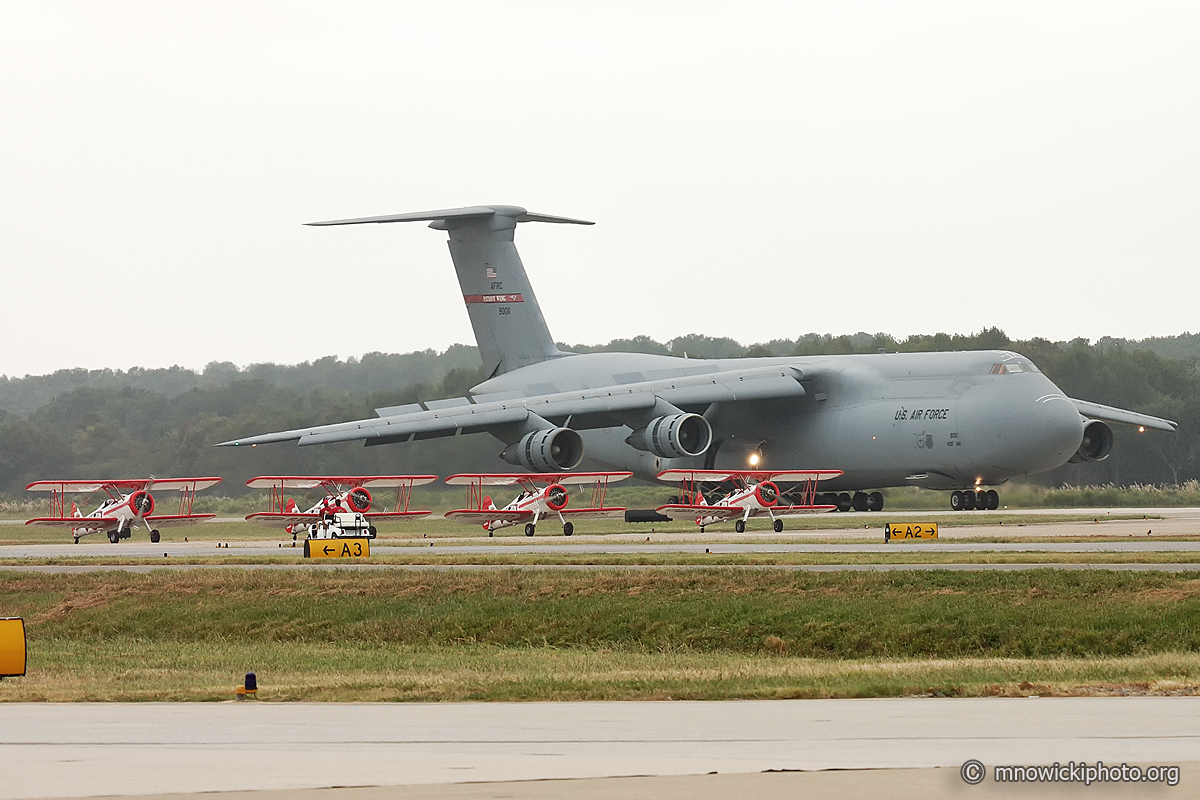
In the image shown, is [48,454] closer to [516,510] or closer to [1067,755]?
[516,510]

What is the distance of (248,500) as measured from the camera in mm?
68750

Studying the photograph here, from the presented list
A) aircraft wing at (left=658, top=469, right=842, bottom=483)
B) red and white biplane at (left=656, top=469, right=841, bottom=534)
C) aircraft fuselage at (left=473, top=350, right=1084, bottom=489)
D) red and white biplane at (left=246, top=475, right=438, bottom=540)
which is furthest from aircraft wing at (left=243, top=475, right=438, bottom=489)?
aircraft fuselage at (left=473, top=350, right=1084, bottom=489)

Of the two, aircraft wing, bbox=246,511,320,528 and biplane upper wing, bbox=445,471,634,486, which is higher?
biplane upper wing, bbox=445,471,634,486

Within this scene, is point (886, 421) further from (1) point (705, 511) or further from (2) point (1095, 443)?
(1) point (705, 511)

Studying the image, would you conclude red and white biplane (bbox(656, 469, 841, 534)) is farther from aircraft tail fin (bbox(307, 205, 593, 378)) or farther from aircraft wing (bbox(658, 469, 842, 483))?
aircraft tail fin (bbox(307, 205, 593, 378))

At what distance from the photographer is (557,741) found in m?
9.57

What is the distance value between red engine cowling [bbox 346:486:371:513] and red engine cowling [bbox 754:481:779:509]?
1139cm

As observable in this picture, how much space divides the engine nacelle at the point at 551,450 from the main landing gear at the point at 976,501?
11.7 metres

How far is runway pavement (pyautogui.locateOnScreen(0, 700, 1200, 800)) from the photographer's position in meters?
8.05

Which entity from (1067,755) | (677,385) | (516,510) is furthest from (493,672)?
(677,385)

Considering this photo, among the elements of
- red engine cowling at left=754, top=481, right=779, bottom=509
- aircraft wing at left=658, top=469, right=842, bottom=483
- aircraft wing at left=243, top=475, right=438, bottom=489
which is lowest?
red engine cowling at left=754, top=481, right=779, bottom=509

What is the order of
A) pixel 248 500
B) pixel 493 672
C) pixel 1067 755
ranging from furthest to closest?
pixel 248 500, pixel 493 672, pixel 1067 755

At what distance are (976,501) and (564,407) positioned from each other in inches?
509

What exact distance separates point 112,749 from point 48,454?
63.5 m
